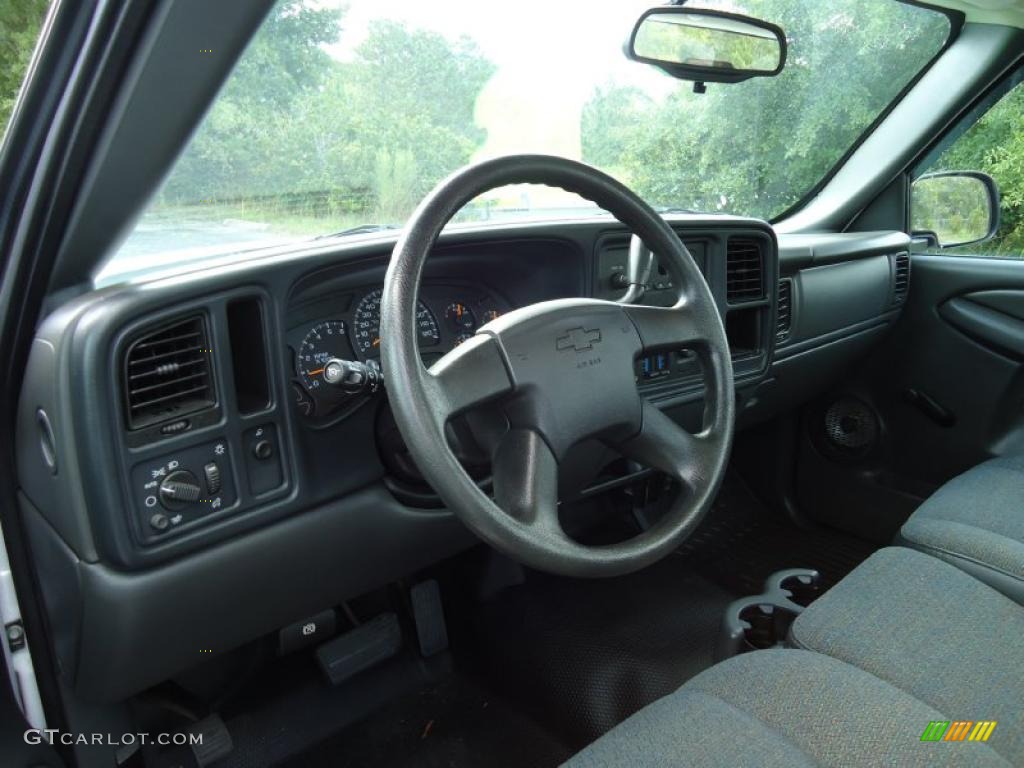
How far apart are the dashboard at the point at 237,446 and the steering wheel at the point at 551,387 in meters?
0.08

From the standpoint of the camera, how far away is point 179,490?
1216 mm

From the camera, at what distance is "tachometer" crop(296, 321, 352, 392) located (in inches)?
54.9

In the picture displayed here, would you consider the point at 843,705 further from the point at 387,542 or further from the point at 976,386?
the point at 976,386

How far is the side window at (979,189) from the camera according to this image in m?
2.56

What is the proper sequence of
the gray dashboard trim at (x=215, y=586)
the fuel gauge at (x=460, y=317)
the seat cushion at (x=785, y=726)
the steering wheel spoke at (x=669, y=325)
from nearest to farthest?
the seat cushion at (x=785, y=726), the gray dashboard trim at (x=215, y=586), the steering wheel spoke at (x=669, y=325), the fuel gauge at (x=460, y=317)

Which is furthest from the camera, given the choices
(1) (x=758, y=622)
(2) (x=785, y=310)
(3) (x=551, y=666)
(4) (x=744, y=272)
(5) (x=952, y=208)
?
(5) (x=952, y=208)

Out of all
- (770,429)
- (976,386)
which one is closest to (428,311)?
(770,429)

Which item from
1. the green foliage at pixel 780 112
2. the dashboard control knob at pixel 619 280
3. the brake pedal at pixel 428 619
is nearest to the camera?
the dashboard control knob at pixel 619 280

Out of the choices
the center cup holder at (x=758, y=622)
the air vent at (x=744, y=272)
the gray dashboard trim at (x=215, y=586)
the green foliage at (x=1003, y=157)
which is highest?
the green foliage at (x=1003, y=157)

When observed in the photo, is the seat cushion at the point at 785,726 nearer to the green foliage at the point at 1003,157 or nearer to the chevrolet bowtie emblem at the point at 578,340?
the chevrolet bowtie emblem at the point at 578,340

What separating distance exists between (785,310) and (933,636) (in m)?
1.29

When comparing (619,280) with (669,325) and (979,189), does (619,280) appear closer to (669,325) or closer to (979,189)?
(669,325)
